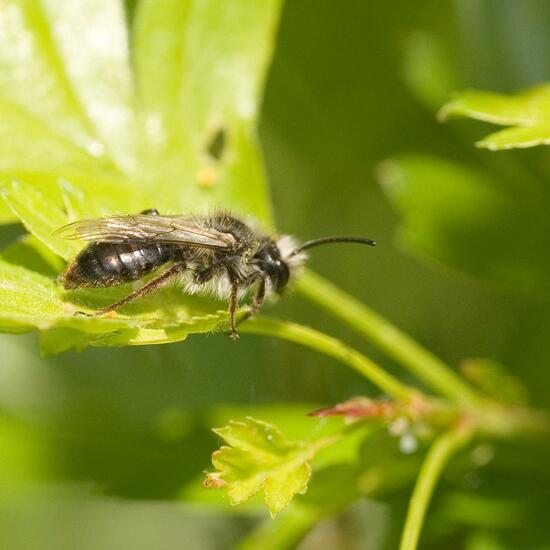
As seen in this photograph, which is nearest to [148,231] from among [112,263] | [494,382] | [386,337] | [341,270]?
[112,263]

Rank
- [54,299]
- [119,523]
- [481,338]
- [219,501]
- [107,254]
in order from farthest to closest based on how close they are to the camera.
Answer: [119,523] → [481,338] → [219,501] → [107,254] → [54,299]

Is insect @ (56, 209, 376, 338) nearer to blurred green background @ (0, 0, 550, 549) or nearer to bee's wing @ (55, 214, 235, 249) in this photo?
bee's wing @ (55, 214, 235, 249)

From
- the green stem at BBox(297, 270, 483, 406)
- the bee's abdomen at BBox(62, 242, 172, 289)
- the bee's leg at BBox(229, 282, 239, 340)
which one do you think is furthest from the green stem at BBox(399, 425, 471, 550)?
the bee's abdomen at BBox(62, 242, 172, 289)

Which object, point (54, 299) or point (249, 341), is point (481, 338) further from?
point (54, 299)

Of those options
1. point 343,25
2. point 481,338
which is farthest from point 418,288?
point 343,25

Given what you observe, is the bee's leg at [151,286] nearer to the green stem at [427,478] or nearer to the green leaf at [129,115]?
the green leaf at [129,115]

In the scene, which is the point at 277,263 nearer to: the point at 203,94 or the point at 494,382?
the point at 203,94

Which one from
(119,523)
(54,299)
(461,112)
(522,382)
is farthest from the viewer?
(119,523)
